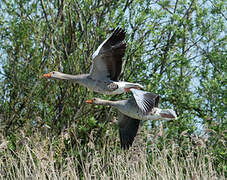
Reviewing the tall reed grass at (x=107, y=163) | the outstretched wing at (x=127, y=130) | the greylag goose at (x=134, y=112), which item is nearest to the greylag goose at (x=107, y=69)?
the greylag goose at (x=134, y=112)

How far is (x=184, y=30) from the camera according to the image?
8016 millimetres

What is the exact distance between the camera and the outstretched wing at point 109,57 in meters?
5.84

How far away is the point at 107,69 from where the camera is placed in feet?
20.0

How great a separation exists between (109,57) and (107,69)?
0.20 meters

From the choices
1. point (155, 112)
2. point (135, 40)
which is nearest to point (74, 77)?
point (155, 112)

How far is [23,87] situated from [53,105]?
622 millimetres

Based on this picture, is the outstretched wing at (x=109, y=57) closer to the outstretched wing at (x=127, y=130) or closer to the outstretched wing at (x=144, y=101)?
the outstretched wing at (x=144, y=101)

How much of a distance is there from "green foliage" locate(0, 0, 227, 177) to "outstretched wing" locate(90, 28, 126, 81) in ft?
4.47

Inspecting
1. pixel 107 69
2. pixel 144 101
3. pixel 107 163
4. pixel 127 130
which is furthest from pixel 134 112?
pixel 107 163

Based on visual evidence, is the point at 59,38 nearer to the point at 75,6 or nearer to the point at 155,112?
the point at 75,6

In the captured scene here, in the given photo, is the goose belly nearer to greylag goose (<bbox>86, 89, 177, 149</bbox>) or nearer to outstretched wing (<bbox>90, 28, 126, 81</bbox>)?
outstretched wing (<bbox>90, 28, 126, 81</bbox>)

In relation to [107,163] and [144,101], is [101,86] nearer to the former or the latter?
[144,101]

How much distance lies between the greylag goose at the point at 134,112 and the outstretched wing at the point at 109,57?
0.40m

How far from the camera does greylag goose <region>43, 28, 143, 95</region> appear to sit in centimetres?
585
